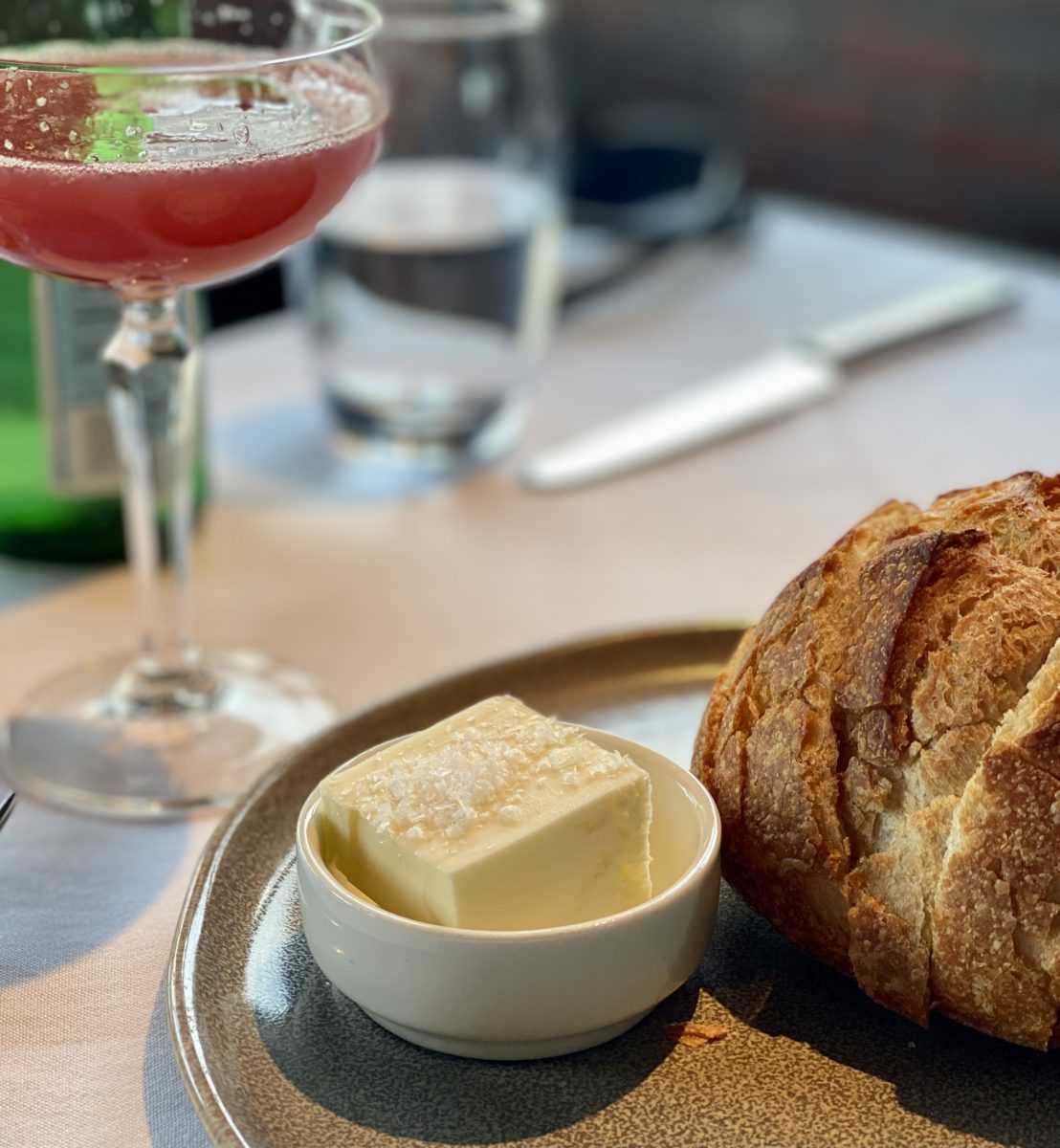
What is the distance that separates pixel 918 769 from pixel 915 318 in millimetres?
1187

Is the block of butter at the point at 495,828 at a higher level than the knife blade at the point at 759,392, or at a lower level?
higher

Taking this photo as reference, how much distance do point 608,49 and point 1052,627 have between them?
3.24 m

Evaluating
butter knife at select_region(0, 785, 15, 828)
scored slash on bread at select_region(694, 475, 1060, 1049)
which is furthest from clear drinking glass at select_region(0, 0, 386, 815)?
scored slash on bread at select_region(694, 475, 1060, 1049)

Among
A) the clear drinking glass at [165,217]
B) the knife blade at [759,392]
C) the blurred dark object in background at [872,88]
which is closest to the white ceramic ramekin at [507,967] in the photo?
the clear drinking glass at [165,217]

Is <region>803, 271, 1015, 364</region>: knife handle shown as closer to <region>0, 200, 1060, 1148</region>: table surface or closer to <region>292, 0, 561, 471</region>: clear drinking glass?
<region>0, 200, 1060, 1148</region>: table surface

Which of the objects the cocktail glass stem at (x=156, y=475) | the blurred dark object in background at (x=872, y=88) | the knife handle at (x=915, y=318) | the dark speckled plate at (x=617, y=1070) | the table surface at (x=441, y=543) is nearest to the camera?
the dark speckled plate at (x=617, y=1070)

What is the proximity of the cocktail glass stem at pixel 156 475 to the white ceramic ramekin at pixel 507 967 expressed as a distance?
0.43 meters

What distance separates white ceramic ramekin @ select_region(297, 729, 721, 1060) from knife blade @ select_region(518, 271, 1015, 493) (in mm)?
802

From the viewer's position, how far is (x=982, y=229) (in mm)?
3205

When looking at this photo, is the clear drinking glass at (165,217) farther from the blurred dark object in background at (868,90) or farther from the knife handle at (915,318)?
the blurred dark object in background at (868,90)

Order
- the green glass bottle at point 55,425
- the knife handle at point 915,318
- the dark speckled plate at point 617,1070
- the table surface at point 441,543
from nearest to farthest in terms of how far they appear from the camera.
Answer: the dark speckled plate at point 617,1070 < the table surface at point 441,543 < the green glass bottle at point 55,425 < the knife handle at point 915,318

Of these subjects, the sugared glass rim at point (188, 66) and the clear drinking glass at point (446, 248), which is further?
the clear drinking glass at point (446, 248)

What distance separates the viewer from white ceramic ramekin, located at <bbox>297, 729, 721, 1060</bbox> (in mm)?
643

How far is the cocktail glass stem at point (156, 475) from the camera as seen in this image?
3.26ft
